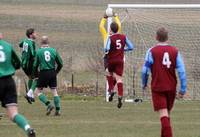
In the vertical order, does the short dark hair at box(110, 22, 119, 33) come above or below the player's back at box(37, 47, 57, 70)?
above

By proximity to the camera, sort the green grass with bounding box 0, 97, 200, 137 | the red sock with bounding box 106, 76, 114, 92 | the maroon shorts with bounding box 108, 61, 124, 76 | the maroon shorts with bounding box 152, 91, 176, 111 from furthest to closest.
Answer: the red sock with bounding box 106, 76, 114, 92, the maroon shorts with bounding box 108, 61, 124, 76, the green grass with bounding box 0, 97, 200, 137, the maroon shorts with bounding box 152, 91, 176, 111

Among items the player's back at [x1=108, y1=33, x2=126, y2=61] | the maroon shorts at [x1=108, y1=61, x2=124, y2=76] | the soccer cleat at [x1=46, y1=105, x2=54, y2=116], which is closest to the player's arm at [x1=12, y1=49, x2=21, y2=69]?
the soccer cleat at [x1=46, y1=105, x2=54, y2=116]

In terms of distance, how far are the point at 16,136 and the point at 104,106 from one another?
24.0ft

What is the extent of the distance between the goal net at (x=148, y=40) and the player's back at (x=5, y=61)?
1180 cm

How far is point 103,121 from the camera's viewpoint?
19.3 meters

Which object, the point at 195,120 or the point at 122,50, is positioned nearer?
the point at 195,120

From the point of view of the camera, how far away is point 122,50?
2200 centimetres

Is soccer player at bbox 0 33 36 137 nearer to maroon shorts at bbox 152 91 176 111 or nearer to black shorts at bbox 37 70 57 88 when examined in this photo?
maroon shorts at bbox 152 91 176 111

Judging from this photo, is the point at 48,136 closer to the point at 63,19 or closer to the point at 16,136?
the point at 16,136

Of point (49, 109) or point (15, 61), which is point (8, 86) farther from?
point (49, 109)

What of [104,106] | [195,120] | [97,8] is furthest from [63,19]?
[195,120]

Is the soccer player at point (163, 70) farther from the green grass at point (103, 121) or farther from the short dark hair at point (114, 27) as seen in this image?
the short dark hair at point (114, 27)

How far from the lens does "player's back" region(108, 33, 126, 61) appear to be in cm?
2175

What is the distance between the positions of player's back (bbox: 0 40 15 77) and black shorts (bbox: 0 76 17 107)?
108 mm
